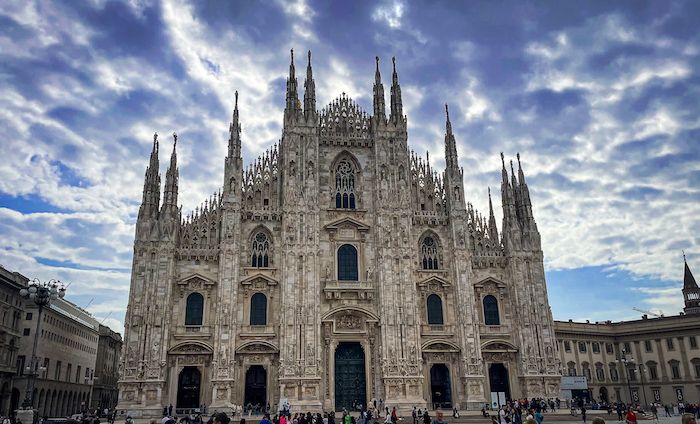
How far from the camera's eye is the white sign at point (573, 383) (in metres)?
42.0

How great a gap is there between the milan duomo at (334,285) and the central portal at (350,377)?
10 centimetres

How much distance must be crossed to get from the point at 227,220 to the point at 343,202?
9.41m

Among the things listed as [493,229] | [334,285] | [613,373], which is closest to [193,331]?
[334,285]

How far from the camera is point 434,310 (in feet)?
144

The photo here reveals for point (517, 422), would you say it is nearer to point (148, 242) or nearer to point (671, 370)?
point (148, 242)

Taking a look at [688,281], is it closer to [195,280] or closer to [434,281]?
[434,281]

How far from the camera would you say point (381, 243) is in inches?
1711

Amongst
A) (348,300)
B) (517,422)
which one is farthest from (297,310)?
(517,422)

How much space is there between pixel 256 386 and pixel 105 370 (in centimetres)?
5559

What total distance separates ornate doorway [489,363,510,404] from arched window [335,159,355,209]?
16780mm

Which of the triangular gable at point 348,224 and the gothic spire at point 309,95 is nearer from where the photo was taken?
the triangular gable at point 348,224

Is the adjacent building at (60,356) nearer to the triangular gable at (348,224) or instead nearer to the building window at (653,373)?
the triangular gable at (348,224)

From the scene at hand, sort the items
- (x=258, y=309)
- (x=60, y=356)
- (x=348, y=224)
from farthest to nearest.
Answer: (x=60, y=356), (x=348, y=224), (x=258, y=309)

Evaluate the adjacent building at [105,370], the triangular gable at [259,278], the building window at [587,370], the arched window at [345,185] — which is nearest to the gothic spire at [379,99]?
the arched window at [345,185]
